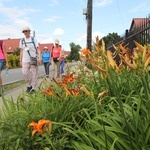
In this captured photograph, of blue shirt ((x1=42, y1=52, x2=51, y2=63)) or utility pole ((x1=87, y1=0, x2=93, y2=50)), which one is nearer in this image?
blue shirt ((x1=42, y1=52, x2=51, y2=63))

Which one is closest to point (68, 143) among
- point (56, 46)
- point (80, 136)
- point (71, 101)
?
point (80, 136)

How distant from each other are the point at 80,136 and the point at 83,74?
2658mm

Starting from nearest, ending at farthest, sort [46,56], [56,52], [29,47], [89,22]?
[29,47] < [56,52] < [46,56] < [89,22]

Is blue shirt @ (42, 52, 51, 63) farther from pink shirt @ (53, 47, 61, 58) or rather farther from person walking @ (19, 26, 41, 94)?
person walking @ (19, 26, 41, 94)

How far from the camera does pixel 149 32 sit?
240 inches

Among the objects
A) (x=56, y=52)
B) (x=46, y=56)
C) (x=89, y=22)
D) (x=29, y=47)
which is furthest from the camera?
(x=89, y=22)

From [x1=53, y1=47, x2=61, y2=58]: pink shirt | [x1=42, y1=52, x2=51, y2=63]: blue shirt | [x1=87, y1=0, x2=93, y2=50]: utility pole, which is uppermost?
[x1=87, y1=0, x2=93, y2=50]: utility pole

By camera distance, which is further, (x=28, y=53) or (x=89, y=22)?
(x=89, y=22)

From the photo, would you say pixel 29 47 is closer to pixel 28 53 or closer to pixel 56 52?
pixel 28 53

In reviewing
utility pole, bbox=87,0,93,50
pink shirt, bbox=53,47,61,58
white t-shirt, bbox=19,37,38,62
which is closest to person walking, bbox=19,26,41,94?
white t-shirt, bbox=19,37,38,62

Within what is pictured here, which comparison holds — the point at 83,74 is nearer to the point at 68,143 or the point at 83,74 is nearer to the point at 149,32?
the point at 149,32

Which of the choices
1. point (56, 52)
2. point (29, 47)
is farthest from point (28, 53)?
point (56, 52)

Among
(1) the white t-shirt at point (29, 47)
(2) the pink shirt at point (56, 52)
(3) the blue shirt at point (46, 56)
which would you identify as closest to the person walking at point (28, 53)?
(1) the white t-shirt at point (29, 47)

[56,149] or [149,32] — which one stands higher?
[149,32]
